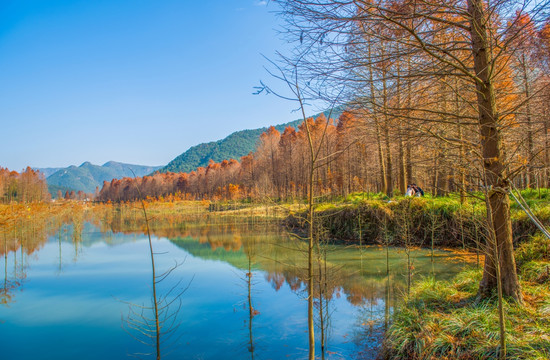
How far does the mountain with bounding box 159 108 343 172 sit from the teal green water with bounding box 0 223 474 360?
11271 centimetres

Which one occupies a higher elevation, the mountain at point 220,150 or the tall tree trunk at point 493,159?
the mountain at point 220,150

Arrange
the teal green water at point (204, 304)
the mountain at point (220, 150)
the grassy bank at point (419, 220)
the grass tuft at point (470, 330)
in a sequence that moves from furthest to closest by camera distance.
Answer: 1. the mountain at point (220, 150)
2. the grassy bank at point (419, 220)
3. the teal green water at point (204, 304)
4. the grass tuft at point (470, 330)

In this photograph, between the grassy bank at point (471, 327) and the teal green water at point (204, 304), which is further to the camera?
the teal green water at point (204, 304)

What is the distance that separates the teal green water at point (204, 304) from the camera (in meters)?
5.58

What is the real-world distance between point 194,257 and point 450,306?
10.8 m

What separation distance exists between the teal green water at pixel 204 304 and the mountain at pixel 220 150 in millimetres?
112713

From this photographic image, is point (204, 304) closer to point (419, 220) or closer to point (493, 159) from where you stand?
point (493, 159)

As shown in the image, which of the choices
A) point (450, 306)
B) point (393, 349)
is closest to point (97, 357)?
point (393, 349)

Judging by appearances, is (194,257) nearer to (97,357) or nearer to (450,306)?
(97,357)

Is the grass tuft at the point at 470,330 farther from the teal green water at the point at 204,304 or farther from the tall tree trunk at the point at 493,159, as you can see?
the teal green water at the point at 204,304

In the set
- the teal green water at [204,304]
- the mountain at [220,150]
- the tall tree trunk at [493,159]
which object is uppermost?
the mountain at [220,150]

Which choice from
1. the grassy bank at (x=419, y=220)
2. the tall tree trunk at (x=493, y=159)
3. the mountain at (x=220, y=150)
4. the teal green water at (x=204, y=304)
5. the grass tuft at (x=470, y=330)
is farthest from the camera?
the mountain at (x=220, y=150)

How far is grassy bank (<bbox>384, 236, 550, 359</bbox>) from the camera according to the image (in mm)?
3217

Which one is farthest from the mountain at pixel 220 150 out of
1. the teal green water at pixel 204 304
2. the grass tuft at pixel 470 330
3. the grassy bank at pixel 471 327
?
the grass tuft at pixel 470 330
